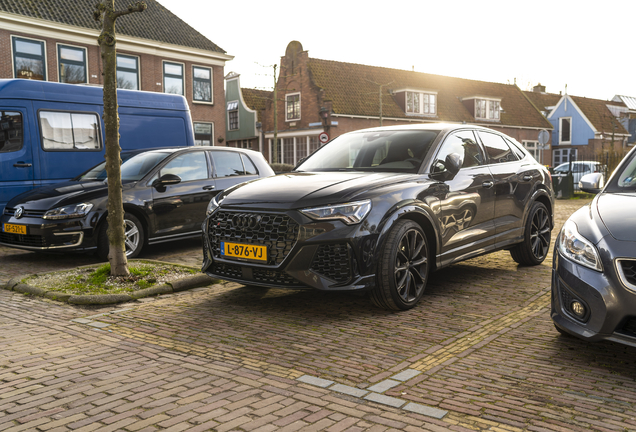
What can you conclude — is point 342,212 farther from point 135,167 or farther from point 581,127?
point 581,127

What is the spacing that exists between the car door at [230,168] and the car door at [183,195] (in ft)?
0.47

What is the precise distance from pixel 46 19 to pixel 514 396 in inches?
1035

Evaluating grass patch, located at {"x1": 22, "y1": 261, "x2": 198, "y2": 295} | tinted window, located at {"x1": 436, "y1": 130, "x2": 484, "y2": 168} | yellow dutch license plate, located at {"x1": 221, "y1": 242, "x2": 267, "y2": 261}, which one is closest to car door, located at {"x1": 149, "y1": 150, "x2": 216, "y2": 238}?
grass patch, located at {"x1": 22, "y1": 261, "x2": 198, "y2": 295}

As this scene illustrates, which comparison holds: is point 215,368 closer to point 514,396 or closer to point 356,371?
point 356,371

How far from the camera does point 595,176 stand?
514 centimetres

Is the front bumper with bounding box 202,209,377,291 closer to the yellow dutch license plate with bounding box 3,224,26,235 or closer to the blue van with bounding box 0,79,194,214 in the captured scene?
the yellow dutch license plate with bounding box 3,224,26,235

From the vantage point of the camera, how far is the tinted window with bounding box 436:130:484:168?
5883 mm

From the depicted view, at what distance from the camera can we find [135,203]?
314 inches

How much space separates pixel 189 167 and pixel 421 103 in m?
35.2

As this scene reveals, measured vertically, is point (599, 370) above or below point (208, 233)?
below

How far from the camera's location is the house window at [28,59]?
24094 mm

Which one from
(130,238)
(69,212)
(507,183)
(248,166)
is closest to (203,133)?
(248,166)

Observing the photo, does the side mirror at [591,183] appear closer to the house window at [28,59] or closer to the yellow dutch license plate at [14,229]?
the yellow dutch license plate at [14,229]

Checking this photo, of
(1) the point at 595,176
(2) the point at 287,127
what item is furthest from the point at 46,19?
(1) the point at 595,176
